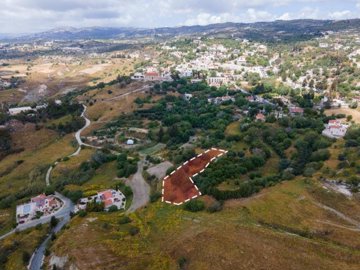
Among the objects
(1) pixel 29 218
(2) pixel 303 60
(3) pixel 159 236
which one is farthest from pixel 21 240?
(2) pixel 303 60

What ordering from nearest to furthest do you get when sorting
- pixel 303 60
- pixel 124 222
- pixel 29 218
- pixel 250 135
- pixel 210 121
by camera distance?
pixel 124 222 → pixel 29 218 → pixel 250 135 → pixel 210 121 → pixel 303 60

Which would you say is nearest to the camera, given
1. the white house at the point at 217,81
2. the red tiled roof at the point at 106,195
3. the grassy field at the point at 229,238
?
the grassy field at the point at 229,238

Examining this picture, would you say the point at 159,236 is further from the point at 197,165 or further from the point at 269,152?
the point at 269,152

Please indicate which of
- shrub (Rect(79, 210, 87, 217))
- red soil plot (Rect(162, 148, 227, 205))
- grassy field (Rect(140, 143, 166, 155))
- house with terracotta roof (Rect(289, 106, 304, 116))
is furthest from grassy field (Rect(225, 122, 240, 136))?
shrub (Rect(79, 210, 87, 217))

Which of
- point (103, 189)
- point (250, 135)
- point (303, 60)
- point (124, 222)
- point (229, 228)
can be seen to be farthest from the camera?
point (303, 60)

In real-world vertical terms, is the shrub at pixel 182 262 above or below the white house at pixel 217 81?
above

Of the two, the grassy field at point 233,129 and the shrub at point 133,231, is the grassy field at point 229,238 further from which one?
the grassy field at point 233,129

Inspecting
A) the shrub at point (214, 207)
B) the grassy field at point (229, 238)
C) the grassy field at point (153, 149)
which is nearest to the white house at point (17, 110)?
the grassy field at point (153, 149)

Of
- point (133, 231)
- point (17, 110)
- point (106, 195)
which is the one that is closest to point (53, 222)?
point (106, 195)
